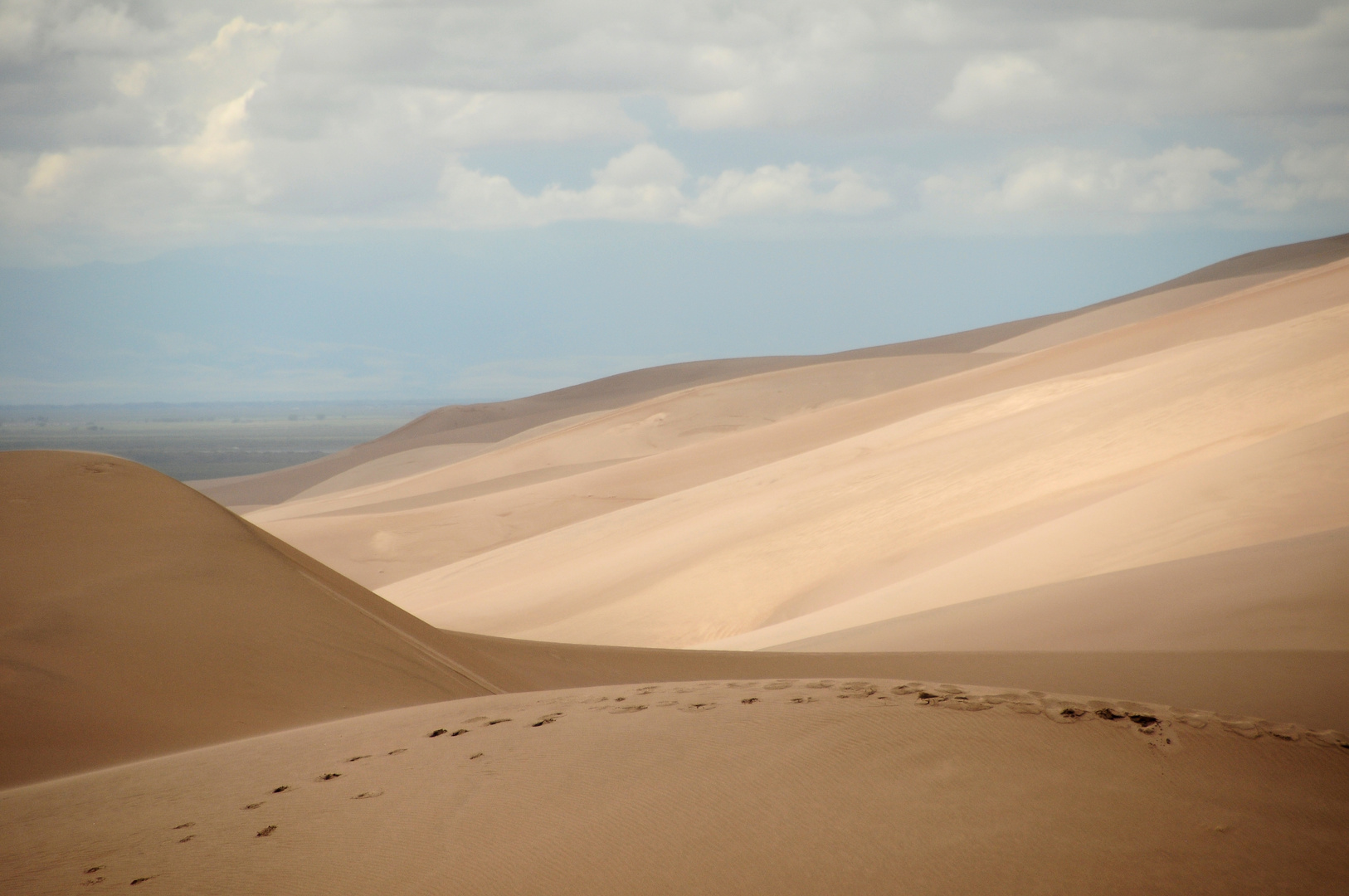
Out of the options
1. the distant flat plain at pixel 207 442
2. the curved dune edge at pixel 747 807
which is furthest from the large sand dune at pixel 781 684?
the distant flat plain at pixel 207 442

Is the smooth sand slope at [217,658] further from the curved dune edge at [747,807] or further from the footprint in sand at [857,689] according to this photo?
the footprint in sand at [857,689]

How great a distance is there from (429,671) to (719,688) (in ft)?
8.38

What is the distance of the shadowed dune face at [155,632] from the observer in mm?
4930

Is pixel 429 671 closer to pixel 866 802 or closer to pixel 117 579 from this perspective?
pixel 117 579

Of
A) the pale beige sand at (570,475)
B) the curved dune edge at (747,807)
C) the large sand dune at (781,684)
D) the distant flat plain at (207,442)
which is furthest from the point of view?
the distant flat plain at (207,442)

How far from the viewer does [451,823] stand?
3.14 meters

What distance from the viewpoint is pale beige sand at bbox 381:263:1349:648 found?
9148 millimetres

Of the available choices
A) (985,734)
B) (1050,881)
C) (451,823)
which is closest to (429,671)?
(451,823)

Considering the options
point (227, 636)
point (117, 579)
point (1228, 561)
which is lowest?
point (1228, 561)

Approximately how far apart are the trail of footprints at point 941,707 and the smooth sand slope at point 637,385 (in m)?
39.5

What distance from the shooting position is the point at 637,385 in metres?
59.2

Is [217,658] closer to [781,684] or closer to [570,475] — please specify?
[781,684]

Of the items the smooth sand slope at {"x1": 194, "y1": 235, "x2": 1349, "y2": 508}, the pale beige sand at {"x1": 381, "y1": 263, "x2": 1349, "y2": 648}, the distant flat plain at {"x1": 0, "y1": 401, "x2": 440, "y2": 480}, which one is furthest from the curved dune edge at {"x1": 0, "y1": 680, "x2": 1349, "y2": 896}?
the distant flat plain at {"x1": 0, "y1": 401, "x2": 440, "y2": 480}

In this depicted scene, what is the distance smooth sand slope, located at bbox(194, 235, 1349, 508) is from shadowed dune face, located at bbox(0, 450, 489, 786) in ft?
119
